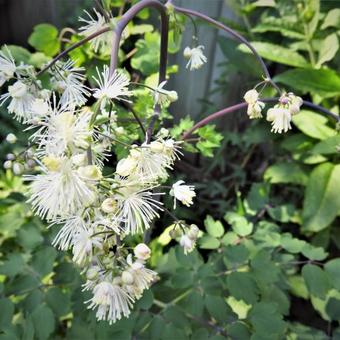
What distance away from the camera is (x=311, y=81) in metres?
1.33

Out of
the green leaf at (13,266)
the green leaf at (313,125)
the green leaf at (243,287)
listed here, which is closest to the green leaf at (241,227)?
the green leaf at (243,287)

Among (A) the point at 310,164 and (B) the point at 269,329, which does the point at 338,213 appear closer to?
(A) the point at 310,164

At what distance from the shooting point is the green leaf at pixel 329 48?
128cm

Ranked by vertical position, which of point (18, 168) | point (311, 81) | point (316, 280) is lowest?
point (316, 280)

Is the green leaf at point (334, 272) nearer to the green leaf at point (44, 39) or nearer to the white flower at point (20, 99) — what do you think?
the white flower at point (20, 99)

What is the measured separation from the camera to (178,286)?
0.96 meters

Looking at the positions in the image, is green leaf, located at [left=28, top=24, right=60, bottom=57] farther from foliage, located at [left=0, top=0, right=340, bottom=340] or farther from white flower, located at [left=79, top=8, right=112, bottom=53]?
white flower, located at [left=79, top=8, right=112, bottom=53]

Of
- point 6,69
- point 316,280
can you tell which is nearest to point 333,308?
point 316,280

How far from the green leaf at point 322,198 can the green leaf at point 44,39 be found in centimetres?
87

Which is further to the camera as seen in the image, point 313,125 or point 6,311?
point 313,125

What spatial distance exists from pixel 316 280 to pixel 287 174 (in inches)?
21.6

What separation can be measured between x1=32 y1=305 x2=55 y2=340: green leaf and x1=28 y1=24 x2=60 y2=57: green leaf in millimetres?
719

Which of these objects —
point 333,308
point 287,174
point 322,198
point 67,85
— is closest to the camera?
point 67,85

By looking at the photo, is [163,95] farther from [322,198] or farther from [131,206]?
[322,198]
